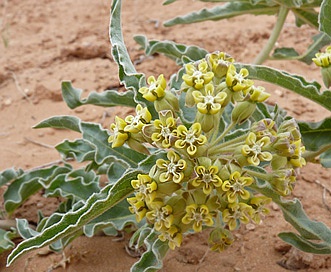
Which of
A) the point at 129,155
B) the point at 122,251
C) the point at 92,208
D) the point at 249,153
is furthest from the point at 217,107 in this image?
the point at 122,251

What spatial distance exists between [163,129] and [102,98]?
0.79 m

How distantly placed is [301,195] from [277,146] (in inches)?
45.5

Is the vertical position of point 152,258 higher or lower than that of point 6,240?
higher

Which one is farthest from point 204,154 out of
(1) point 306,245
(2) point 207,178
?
(1) point 306,245

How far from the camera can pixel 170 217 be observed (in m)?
1.88

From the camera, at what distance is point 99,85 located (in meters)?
4.04

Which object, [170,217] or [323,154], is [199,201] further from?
[323,154]

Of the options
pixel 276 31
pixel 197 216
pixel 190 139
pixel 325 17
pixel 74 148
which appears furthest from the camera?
pixel 276 31

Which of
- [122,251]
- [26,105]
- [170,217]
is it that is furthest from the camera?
[26,105]

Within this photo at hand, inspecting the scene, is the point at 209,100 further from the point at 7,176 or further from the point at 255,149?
the point at 7,176

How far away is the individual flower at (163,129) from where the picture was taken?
1.78 meters

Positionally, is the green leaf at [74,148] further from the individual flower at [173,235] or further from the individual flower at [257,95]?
the individual flower at [257,95]

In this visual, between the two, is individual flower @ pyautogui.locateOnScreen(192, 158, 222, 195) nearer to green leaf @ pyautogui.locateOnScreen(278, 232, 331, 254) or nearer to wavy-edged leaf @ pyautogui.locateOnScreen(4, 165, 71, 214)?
green leaf @ pyautogui.locateOnScreen(278, 232, 331, 254)

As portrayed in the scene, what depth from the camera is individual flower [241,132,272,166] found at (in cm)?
179
